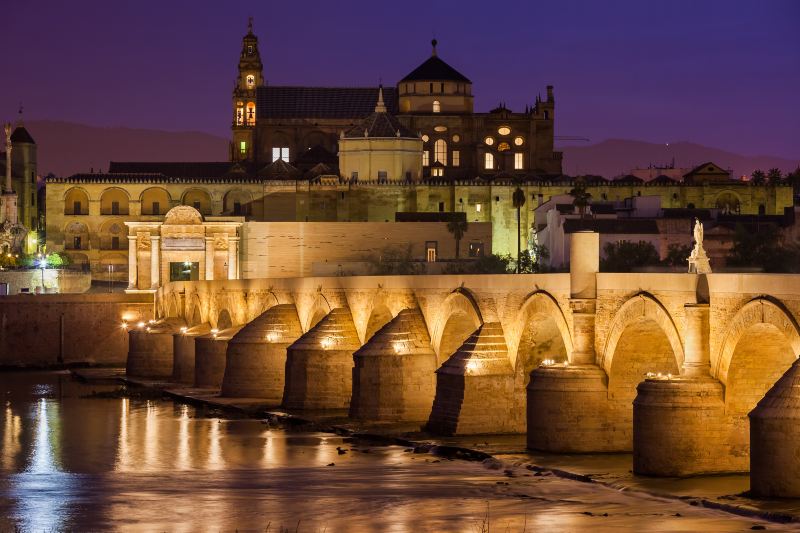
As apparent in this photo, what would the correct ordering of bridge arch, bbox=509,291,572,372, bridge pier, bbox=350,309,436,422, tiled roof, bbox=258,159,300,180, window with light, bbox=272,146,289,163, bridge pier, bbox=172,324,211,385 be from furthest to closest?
window with light, bbox=272,146,289,163 → tiled roof, bbox=258,159,300,180 → bridge pier, bbox=172,324,211,385 → bridge pier, bbox=350,309,436,422 → bridge arch, bbox=509,291,572,372

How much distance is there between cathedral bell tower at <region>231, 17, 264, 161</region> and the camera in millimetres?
126938

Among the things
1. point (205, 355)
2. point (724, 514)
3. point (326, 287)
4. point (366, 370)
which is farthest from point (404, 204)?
point (724, 514)

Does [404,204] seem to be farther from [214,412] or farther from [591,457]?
[591,457]

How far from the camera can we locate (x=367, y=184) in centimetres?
10412

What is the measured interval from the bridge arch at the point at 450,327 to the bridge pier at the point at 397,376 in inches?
11.1

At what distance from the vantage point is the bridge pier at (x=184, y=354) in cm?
5869

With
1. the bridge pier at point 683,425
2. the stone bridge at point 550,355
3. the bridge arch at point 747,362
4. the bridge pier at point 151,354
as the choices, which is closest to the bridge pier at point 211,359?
the stone bridge at point 550,355

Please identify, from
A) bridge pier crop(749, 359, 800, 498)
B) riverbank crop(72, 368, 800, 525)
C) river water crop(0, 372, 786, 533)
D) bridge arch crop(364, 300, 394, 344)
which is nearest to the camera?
bridge pier crop(749, 359, 800, 498)

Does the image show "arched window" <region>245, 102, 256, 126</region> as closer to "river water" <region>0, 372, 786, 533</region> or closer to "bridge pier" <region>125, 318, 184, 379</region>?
"bridge pier" <region>125, 318, 184, 379</region>

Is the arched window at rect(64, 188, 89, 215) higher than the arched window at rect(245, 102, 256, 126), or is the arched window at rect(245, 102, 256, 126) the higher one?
the arched window at rect(245, 102, 256, 126)

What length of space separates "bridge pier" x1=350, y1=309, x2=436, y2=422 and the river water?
1.85 metres

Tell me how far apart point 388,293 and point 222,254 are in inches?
1652

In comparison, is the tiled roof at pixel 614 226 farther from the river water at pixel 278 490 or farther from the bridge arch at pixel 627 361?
the bridge arch at pixel 627 361

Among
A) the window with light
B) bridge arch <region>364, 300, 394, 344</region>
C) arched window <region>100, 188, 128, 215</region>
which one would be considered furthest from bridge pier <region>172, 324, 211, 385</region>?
the window with light
